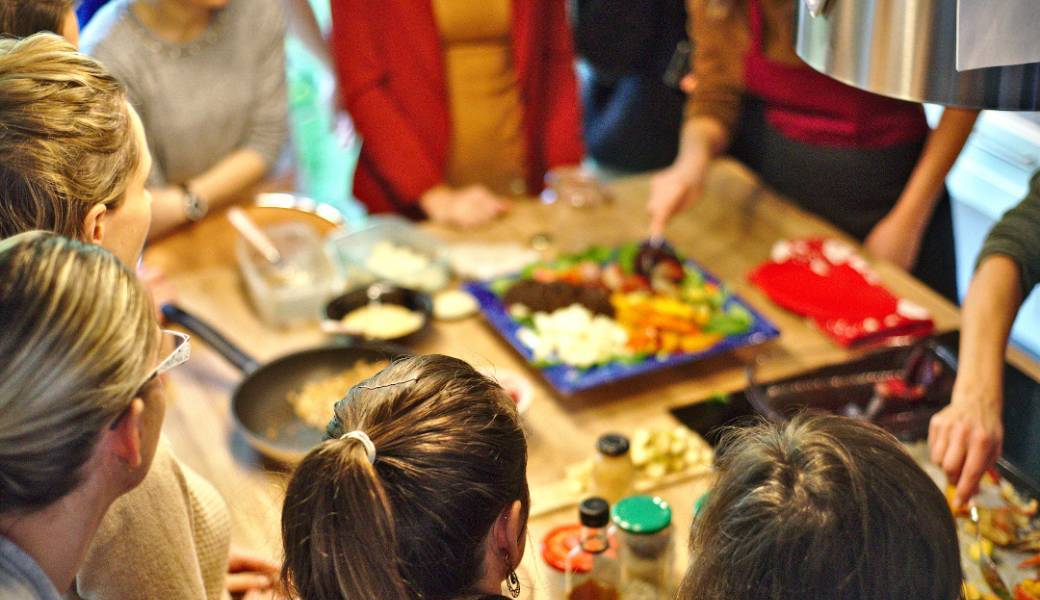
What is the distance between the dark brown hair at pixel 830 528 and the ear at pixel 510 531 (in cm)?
18

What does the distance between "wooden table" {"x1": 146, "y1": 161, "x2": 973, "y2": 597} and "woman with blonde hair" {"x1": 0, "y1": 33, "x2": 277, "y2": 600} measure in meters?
0.14

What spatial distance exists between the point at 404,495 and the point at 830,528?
1.22ft

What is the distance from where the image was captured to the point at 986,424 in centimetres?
132

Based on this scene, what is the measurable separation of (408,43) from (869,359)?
1.43 m

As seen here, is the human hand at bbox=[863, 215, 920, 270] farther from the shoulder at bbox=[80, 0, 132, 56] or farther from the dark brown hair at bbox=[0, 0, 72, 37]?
the shoulder at bbox=[80, 0, 132, 56]

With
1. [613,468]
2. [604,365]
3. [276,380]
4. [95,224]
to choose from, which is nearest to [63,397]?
[95,224]

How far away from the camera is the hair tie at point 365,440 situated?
90 centimetres

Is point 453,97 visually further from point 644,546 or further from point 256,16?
point 644,546

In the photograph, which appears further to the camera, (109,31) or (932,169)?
(109,31)

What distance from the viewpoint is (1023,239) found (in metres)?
1.46

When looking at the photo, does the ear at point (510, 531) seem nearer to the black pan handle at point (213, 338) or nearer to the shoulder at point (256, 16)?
the black pan handle at point (213, 338)

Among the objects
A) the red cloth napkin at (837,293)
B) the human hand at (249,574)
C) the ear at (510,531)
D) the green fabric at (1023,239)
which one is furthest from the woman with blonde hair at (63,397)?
the red cloth napkin at (837,293)

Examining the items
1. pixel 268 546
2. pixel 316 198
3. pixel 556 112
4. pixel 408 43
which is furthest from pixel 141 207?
pixel 316 198

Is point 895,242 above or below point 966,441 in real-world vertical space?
→ below
